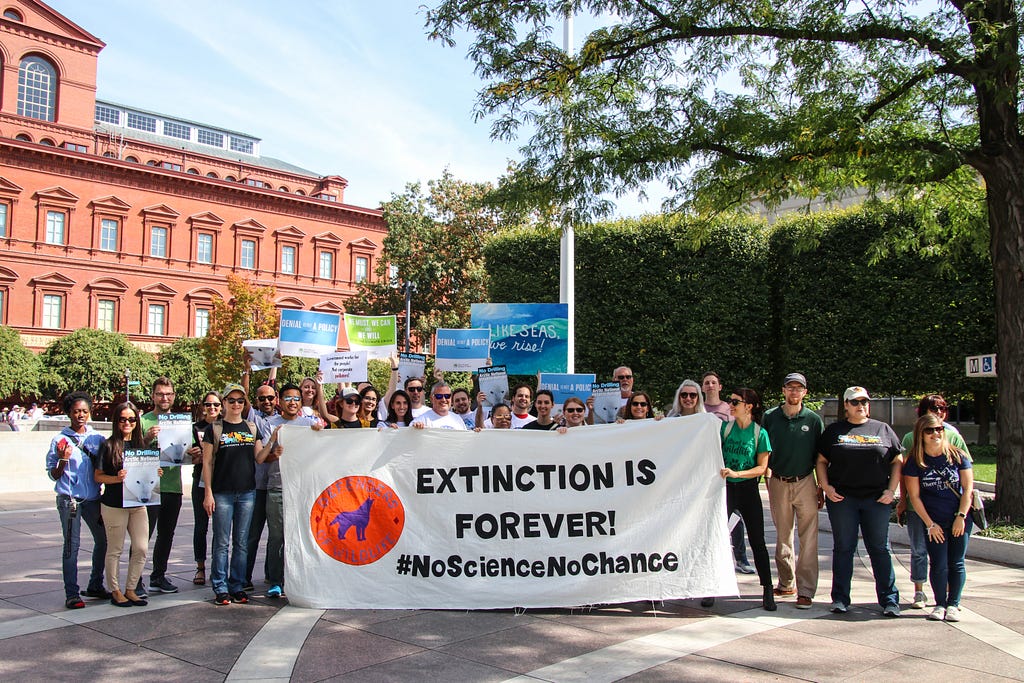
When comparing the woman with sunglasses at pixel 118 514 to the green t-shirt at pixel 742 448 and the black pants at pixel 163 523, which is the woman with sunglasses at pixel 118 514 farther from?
the green t-shirt at pixel 742 448

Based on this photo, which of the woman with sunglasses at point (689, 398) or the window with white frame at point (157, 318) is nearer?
the woman with sunglasses at point (689, 398)

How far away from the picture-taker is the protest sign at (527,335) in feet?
44.4

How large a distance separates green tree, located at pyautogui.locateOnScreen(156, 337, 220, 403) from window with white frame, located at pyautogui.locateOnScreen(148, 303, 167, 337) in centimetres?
501

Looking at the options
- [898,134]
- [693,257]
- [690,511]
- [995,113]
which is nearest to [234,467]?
[690,511]

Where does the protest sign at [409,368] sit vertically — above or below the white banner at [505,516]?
above

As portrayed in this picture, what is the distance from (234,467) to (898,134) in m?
9.40

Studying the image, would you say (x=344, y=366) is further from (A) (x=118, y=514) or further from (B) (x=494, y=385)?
(A) (x=118, y=514)

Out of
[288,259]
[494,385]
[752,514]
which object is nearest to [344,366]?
[494,385]

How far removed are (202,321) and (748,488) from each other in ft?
189

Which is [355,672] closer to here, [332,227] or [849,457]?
[849,457]

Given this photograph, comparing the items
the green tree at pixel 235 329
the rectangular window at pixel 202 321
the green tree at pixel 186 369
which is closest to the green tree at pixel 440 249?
the green tree at pixel 235 329

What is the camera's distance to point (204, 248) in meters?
61.0

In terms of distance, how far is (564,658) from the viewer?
573cm

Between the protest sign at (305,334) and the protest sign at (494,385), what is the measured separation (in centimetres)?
285
